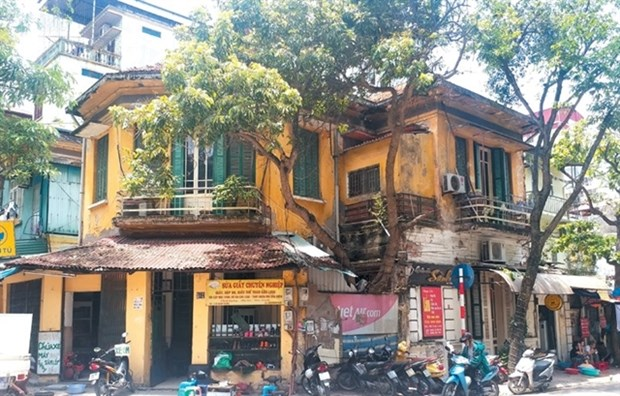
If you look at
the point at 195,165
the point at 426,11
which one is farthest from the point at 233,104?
the point at 426,11

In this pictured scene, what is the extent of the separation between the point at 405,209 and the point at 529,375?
4.85 m

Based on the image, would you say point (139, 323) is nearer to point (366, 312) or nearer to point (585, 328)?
point (366, 312)

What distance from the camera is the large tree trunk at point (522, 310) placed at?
1475 cm

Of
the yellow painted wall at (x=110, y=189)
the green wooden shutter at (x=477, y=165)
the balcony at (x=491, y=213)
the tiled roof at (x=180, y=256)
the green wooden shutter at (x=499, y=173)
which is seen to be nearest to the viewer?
the tiled roof at (x=180, y=256)

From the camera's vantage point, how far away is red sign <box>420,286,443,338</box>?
15470mm

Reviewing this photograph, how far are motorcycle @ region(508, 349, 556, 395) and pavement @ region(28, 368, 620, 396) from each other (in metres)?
0.29

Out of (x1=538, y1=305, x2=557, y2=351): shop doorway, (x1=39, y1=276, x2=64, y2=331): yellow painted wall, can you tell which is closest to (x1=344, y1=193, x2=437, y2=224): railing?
(x1=538, y1=305, x2=557, y2=351): shop doorway

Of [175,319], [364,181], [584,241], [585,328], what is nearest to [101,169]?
[175,319]

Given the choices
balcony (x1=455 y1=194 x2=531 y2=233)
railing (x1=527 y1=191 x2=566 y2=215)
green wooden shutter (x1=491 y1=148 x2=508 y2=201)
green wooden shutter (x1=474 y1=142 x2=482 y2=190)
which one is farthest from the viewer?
railing (x1=527 y1=191 x2=566 y2=215)

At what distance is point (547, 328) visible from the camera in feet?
66.2

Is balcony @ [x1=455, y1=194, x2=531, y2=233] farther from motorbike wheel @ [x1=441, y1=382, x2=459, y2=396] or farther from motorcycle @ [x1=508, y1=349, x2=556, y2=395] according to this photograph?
motorbike wheel @ [x1=441, y1=382, x2=459, y2=396]

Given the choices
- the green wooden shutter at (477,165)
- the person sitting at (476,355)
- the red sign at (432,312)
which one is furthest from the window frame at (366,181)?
the person sitting at (476,355)

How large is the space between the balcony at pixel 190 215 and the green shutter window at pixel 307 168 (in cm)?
146

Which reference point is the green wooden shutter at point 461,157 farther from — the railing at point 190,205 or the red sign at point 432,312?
the railing at point 190,205
